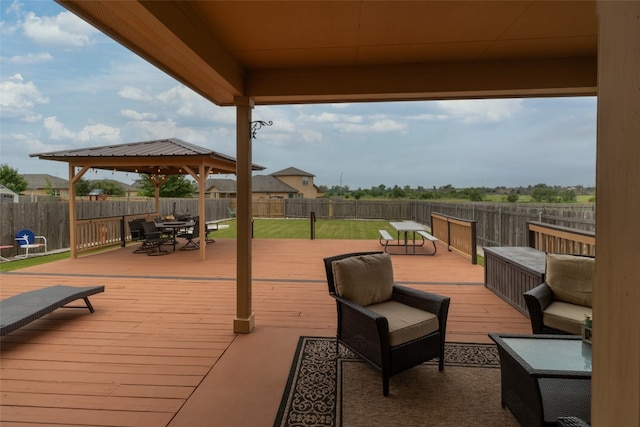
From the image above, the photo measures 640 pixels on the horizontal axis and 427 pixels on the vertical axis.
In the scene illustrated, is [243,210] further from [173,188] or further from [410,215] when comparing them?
[173,188]

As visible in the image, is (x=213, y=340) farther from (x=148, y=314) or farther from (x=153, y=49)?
(x=153, y=49)

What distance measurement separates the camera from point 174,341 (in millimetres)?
3359

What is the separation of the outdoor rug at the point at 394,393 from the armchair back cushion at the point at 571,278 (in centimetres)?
88

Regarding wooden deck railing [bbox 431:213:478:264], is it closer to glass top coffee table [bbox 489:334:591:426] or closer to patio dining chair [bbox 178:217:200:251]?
glass top coffee table [bbox 489:334:591:426]

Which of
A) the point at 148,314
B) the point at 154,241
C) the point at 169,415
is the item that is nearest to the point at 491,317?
the point at 169,415

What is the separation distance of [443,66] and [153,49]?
2.59 metres

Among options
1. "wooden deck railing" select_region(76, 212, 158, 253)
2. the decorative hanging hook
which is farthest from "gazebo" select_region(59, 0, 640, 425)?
"wooden deck railing" select_region(76, 212, 158, 253)

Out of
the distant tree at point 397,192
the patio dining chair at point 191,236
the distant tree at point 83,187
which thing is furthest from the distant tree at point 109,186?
the patio dining chair at point 191,236

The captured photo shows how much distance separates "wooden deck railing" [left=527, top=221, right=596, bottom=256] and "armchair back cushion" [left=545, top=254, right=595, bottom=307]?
1325mm

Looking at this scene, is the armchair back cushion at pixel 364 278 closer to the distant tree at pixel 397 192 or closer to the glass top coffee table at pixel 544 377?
the glass top coffee table at pixel 544 377

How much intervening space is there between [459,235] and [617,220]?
7.83 metres

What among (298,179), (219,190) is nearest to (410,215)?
(298,179)

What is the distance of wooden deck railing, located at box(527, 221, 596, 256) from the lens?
430 cm

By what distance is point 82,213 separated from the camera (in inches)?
431
